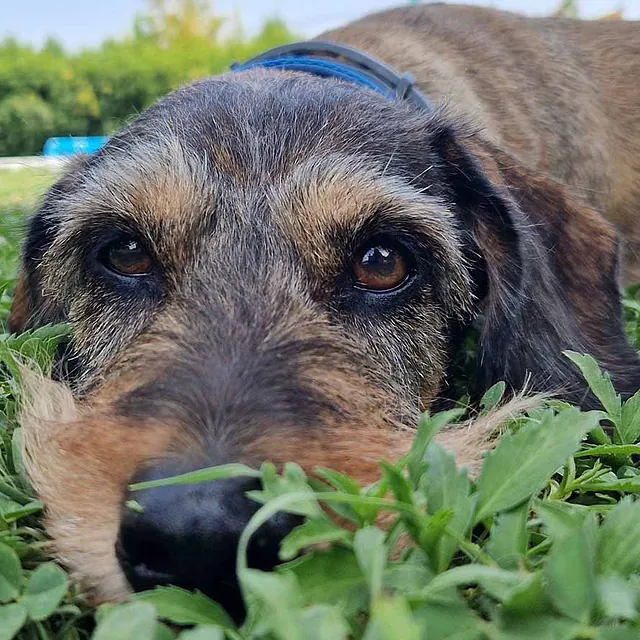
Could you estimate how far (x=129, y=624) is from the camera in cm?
86

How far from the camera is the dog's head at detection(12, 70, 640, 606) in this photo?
5.10ft

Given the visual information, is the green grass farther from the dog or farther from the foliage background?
the foliage background

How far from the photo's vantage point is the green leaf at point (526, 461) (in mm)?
1131

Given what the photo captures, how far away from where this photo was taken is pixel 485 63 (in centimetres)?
421

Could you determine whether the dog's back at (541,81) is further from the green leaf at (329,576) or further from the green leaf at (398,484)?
the green leaf at (329,576)

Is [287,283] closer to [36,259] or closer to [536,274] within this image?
[536,274]

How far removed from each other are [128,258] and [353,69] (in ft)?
4.90

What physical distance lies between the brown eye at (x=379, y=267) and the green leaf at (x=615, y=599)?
4.25ft

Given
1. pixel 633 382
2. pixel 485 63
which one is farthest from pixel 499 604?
pixel 485 63

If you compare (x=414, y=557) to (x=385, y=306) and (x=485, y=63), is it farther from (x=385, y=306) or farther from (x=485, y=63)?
(x=485, y=63)

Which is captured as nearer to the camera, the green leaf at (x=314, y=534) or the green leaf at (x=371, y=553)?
the green leaf at (x=371, y=553)

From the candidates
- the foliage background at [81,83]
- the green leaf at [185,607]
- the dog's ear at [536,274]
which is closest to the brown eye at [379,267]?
the dog's ear at [536,274]

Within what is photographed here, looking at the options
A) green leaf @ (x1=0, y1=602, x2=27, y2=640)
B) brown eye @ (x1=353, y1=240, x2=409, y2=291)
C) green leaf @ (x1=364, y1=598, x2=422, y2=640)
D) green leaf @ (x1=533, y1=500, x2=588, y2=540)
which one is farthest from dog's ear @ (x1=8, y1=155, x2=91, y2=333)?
green leaf @ (x1=364, y1=598, x2=422, y2=640)

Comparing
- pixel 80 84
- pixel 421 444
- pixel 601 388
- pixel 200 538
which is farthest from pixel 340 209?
pixel 80 84
